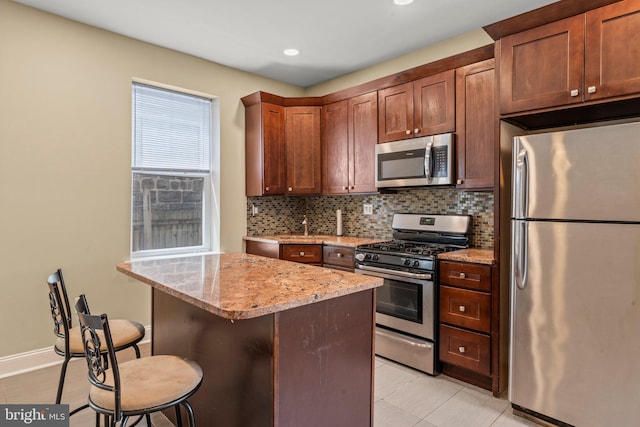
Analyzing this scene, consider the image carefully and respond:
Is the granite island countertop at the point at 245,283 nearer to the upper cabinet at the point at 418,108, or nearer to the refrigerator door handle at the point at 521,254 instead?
the refrigerator door handle at the point at 521,254

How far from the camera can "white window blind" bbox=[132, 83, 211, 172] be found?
348cm

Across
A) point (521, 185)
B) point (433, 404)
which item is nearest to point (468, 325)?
point (433, 404)

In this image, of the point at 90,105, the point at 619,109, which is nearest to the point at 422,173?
the point at 619,109

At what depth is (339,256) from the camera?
3.55m

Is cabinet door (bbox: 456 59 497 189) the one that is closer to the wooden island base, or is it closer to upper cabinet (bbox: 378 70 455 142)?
upper cabinet (bbox: 378 70 455 142)

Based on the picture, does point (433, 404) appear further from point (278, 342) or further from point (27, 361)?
point (27, 361)

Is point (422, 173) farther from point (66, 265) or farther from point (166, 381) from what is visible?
point (66, 265)

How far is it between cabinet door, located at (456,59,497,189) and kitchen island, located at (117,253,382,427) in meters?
1.61

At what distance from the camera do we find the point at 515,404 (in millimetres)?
2256

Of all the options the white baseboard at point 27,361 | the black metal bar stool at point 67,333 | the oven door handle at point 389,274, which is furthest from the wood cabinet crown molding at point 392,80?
the white baseboard at point 27,361

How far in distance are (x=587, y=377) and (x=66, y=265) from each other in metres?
3.61

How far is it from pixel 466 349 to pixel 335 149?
2.29 meters

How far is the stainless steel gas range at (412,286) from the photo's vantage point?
2.77 meters

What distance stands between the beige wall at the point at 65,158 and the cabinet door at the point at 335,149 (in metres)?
0.95
